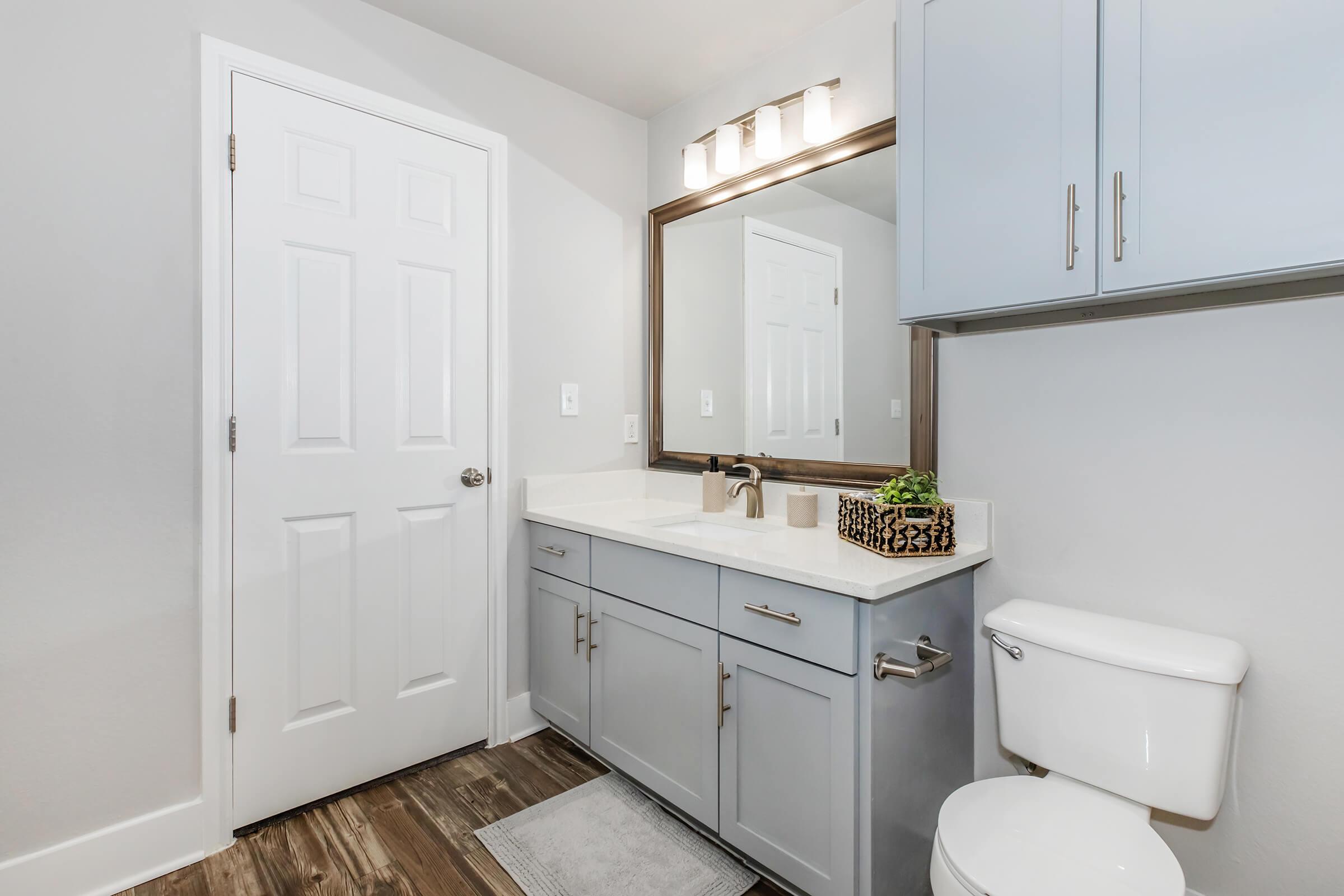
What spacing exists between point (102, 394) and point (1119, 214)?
7.42ft

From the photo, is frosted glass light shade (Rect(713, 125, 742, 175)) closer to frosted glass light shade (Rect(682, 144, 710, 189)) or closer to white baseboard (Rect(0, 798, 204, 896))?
frosted glass light shade (Rect(682, 144, 710, 189))

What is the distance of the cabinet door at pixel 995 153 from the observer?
1246 mm

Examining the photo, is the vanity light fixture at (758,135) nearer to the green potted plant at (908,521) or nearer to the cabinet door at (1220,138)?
the cabinet door at (1220,138)

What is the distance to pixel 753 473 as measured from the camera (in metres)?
2.14

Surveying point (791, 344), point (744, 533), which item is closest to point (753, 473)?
point (744, 533)

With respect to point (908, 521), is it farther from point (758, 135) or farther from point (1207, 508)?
point (758, 135)

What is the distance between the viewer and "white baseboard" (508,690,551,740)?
228 centimetres

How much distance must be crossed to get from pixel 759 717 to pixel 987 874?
21.6 inches

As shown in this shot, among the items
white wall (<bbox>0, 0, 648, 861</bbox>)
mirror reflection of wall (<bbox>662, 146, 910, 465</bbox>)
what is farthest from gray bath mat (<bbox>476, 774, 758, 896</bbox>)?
mirror reflection of wall (<bbox>662, 146, 910, 465</bbox>)

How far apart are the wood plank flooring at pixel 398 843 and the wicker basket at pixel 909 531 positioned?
2.89ft

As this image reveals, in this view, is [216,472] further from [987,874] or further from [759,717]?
[987,874]

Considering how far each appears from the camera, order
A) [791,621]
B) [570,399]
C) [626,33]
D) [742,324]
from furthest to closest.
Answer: [570,399] → [742,324] → [626,33] → [791,621]

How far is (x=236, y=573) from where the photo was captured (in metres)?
1.73

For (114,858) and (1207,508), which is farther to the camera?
(114,858)
